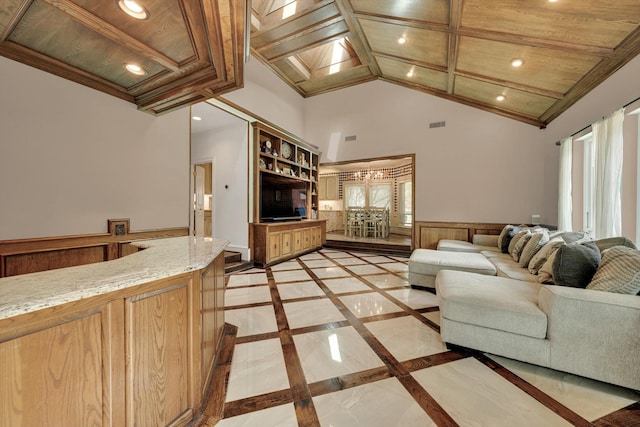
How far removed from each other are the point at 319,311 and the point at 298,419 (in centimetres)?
128

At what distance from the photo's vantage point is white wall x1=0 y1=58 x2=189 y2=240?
1.84 meters

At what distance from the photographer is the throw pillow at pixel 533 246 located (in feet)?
8.87

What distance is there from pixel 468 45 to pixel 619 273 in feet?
10.2

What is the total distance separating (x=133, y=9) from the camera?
52.6 inches

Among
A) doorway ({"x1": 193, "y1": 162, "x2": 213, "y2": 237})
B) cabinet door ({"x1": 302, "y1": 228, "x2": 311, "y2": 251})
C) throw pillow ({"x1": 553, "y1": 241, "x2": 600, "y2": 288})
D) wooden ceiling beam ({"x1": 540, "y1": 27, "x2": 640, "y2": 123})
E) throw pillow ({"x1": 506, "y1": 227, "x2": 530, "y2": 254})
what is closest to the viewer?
throw pillow ({"x1": 553, "y1": 241, "x2": 600, "y2": 288})

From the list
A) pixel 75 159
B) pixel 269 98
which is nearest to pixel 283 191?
pixel 269 98

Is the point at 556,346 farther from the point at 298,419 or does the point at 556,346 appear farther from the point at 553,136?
the point at 553,136

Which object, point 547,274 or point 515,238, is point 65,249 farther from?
point 515,238

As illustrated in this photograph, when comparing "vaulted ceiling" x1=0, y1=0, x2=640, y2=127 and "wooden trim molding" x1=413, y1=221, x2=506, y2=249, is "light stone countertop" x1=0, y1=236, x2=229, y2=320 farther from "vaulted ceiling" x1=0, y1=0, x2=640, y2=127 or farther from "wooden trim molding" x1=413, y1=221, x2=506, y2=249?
"wooden trim molding" x1=413, y1=221, x2=506, y2=249

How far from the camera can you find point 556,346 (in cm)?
153

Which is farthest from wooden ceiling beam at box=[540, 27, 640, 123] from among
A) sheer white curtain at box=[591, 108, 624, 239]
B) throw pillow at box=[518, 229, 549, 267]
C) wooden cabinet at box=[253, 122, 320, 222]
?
wooden cabinet at box=[253, 122, 320, 222]

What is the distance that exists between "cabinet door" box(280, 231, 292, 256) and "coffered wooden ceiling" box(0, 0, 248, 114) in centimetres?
299

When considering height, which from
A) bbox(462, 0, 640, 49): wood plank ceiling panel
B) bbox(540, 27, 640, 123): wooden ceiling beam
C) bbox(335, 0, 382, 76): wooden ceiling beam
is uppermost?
bbox(335, 0, 382, 76): wooden ceiling beam

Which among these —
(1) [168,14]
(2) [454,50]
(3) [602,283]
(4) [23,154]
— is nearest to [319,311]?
(3) [602,283]
